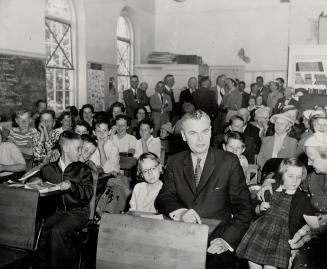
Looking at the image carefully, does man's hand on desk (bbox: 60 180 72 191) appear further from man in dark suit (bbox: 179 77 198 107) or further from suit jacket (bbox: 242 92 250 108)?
suit jacket (bbox: 242 92 250 108)

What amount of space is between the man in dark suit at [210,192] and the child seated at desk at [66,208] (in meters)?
0.95

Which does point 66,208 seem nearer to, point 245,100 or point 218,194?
point 218,194

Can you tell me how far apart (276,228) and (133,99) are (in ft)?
21.5

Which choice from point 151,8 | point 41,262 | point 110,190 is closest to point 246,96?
point 151,8

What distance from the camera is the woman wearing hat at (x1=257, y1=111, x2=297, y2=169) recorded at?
4484 millimetres

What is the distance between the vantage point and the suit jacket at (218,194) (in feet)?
7.55

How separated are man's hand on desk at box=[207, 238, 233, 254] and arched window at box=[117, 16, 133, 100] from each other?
8.27 metres

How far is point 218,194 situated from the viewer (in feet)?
7.66

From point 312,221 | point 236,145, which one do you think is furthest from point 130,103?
point 312,221

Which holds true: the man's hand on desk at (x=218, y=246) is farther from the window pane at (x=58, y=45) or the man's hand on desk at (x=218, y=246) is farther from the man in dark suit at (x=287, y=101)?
the man in dark suit at (x=287, y=101)

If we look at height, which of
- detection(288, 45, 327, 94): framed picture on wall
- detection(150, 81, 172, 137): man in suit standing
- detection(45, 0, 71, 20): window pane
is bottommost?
detection(150, 81, 172, 137): man in suit standing

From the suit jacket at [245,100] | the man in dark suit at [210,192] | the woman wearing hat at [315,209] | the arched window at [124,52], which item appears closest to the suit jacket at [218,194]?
the man in dark suit at [210,192]

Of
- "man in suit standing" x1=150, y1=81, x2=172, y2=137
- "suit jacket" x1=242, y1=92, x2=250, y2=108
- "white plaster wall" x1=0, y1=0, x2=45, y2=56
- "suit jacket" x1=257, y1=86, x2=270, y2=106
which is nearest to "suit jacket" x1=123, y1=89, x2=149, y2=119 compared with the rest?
"man in suit standing" x1=150, y1=81, x2=172, y2=137

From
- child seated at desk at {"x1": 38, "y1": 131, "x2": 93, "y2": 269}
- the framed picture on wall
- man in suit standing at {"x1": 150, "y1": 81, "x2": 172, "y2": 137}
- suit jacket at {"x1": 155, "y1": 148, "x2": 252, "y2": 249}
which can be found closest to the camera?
suit jacket at {"x1": 155, "y1": 148, "x2": 252, "y2": 249}
